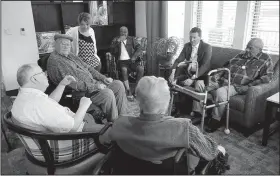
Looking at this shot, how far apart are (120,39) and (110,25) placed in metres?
0.86

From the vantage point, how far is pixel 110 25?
15.3 ft

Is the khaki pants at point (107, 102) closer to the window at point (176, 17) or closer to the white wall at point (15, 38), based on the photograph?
the white wall at point (15, 38)

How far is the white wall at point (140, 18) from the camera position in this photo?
15.5 feet

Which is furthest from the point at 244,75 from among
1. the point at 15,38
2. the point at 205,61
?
the point at 15,38

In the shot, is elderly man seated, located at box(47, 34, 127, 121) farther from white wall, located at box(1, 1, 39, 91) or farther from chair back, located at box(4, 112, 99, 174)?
white wall, located at box(1, 1, 39, 91)

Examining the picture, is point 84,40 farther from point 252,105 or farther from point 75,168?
point 252,105

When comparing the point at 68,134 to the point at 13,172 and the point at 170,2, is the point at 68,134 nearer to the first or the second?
the point at 13,172

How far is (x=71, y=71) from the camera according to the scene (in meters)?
2.35

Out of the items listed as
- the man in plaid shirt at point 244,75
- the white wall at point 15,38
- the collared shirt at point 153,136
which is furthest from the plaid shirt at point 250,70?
the white wall at point 15,38

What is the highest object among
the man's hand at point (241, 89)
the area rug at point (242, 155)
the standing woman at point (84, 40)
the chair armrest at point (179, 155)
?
the standing woman at point (84, 40)

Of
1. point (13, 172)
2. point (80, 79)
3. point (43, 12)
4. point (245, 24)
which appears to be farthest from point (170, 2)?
point (13, 172)

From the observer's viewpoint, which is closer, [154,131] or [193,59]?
[154,131]

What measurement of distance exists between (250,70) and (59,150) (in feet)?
7.38

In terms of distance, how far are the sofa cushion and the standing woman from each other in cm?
161
